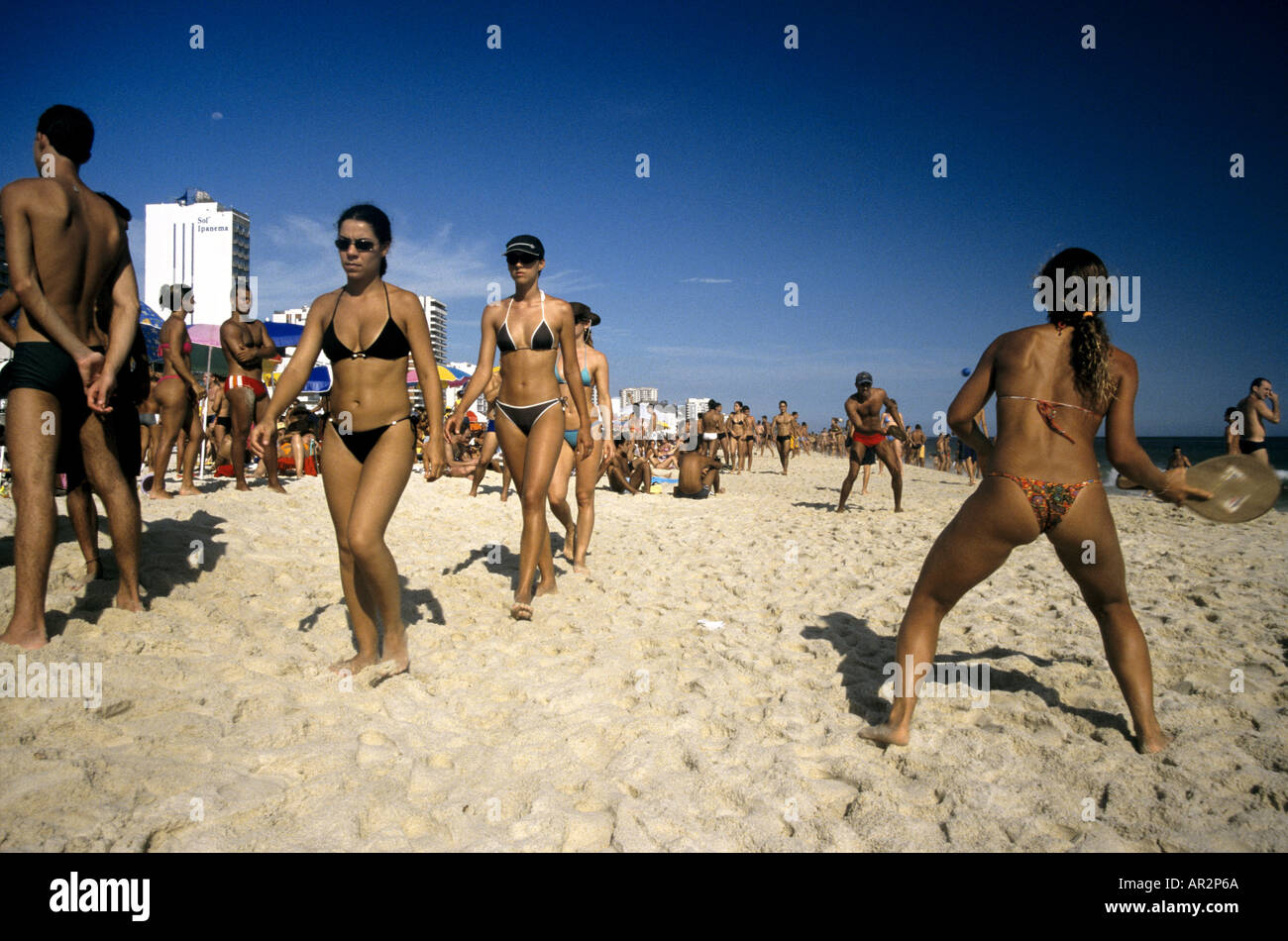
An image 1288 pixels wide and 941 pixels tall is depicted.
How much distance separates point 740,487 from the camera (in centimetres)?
1628

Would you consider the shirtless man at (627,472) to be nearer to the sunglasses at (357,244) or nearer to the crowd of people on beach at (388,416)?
the crowd of people on beach at (388,416)

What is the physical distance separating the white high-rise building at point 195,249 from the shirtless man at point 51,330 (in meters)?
69.2

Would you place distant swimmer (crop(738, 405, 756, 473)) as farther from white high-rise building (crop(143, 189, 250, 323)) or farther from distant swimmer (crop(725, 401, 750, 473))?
white high-rise building (crop(143, 189, 250, 323))

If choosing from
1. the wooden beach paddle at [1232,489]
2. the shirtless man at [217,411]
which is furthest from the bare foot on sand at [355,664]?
the shirtless man at [217,411]

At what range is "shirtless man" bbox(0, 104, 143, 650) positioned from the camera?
2758 mm

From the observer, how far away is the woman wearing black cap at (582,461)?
5199 mm

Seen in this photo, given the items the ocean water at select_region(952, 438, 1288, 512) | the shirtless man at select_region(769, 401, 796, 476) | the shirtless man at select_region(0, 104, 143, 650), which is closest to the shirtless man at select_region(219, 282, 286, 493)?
the shirtless man at select_region(0, 104, 143, 650)

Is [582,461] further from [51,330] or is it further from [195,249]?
[195,249]

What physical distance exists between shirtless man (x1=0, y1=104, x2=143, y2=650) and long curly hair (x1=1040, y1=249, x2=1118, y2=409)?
13.0 feet

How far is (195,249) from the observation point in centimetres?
6375
